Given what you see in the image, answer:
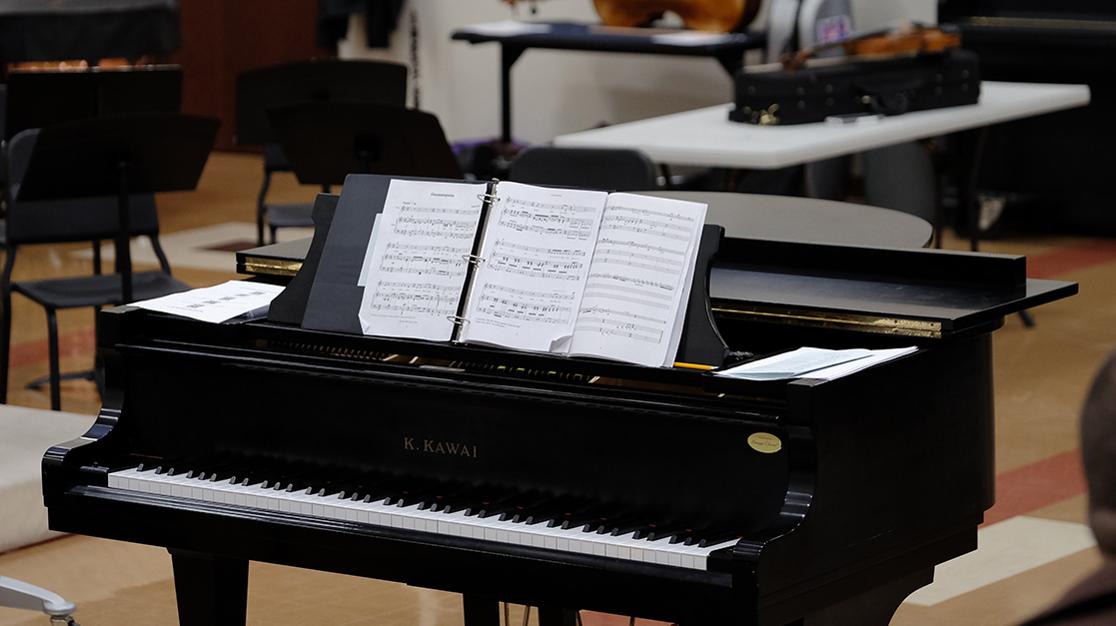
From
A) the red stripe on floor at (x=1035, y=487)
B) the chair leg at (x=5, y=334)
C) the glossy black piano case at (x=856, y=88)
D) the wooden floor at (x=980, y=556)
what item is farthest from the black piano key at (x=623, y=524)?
the glossy black piano case at (x=856, y=88)

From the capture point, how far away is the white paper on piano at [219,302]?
289cm

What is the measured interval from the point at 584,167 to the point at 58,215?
189 centimetres

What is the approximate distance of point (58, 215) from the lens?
5492 millimetres

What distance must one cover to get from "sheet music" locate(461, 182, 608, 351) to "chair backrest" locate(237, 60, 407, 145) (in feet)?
11.6

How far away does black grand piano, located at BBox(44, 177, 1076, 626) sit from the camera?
2.39 meters

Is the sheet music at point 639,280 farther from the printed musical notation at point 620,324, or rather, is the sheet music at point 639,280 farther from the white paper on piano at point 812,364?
the white paper on piano at point 812,364

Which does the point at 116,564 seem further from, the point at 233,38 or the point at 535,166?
the point at 233,38

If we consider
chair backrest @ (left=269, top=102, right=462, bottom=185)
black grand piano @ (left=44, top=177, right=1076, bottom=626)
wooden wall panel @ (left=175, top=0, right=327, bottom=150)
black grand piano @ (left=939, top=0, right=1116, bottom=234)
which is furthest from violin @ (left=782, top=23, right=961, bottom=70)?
wooden wall panel @ (left=175, top=0, right=327, bottom=150)

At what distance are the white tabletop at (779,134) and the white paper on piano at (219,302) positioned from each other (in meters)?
2.26

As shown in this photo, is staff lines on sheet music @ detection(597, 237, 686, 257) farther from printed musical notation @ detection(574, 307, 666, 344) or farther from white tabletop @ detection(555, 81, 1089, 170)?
white tabletop @ detection(555, 81, 1089, 170)

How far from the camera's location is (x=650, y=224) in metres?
2.53

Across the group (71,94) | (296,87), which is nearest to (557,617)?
(296,87)

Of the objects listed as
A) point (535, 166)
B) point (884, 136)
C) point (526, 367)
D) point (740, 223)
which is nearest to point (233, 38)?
point (884, 136)

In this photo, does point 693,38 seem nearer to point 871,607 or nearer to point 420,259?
point 420,259
